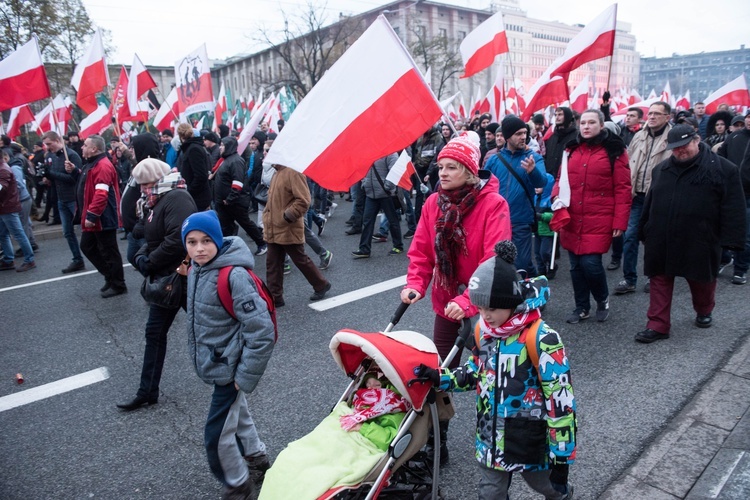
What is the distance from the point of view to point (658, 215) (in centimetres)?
473

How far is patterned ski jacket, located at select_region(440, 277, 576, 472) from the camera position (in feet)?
7.29

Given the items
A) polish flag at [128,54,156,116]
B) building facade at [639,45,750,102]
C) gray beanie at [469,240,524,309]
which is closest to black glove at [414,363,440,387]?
gray beanie at [469,240,524,309]

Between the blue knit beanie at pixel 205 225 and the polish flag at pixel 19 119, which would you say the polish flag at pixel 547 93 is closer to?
the blue knit beanie at pixel 205 225

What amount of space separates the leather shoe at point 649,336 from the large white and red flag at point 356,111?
9.12 feet

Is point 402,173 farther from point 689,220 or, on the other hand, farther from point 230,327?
point 230,327

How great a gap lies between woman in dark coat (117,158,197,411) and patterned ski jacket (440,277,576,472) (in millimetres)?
2459

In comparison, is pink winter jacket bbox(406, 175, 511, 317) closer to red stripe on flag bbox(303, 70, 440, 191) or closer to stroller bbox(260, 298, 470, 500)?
stroller bbox(260, 298, 470, 500)

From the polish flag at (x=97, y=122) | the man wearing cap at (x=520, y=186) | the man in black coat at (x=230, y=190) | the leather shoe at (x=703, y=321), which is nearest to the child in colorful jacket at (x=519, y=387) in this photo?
the man wearing cap at (x=520, y=186)

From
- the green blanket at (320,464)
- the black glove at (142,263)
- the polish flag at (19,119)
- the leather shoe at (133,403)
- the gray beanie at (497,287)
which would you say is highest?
the polish flag at (19,119)

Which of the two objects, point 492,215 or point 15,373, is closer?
point 492,215

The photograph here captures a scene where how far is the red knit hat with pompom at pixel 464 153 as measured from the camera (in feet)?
9.61

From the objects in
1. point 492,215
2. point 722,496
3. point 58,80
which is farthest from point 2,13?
point 722,496

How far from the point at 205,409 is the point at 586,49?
19.8 feet

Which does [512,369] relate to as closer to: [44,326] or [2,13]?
[44,326]
